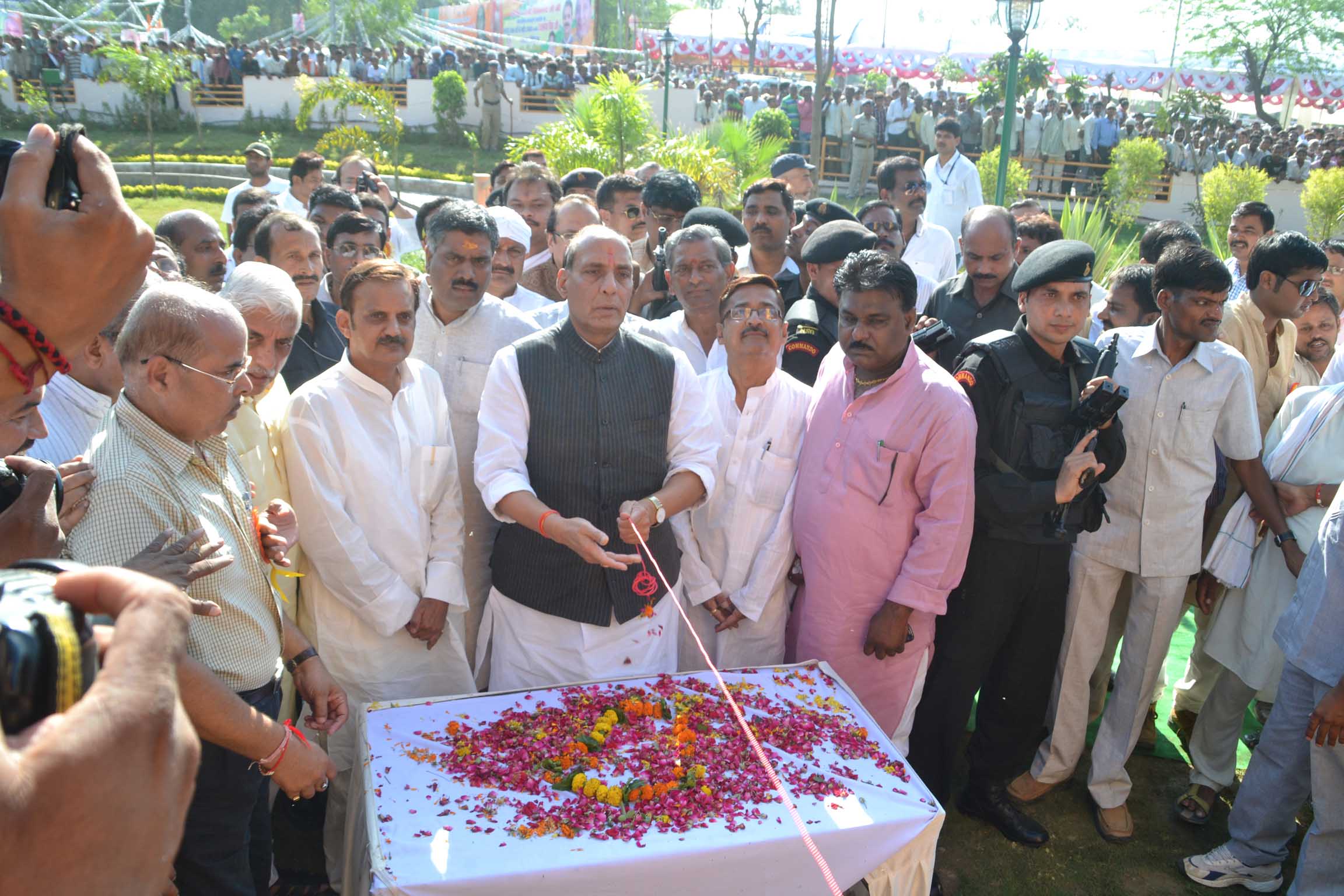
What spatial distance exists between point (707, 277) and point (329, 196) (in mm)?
3029

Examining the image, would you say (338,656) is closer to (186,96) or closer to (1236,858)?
(1236,858)

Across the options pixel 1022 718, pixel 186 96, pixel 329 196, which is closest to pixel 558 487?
pixel 1022 718

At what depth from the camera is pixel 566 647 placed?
3.38 m

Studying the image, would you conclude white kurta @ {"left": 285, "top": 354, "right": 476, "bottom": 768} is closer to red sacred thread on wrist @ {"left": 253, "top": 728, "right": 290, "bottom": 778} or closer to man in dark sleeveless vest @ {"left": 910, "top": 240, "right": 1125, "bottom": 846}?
red sacred thread on wrist @ {"left": 253, "top": 728, "right": 290, "bottom": 778}

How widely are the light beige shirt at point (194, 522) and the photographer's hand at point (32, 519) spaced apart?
153 mm

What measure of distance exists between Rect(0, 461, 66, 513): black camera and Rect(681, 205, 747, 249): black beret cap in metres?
3.97

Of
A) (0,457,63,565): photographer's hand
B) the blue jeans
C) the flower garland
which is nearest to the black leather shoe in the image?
the blue jeans

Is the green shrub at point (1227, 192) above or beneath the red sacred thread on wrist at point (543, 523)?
above

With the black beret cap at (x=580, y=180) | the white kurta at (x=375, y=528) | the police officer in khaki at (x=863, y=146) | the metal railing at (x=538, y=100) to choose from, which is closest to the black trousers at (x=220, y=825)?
the white kurta at (x=375, y=528)

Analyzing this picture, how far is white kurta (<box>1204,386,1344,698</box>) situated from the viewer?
12.5 feet

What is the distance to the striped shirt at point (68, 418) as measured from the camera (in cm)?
275

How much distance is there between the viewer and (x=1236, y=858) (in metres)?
3.59

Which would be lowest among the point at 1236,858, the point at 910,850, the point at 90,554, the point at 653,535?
the point at 1236,858

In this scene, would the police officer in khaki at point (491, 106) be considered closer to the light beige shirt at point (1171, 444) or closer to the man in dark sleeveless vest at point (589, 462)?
the man in dark sleeveless vest at point (589, 462)
